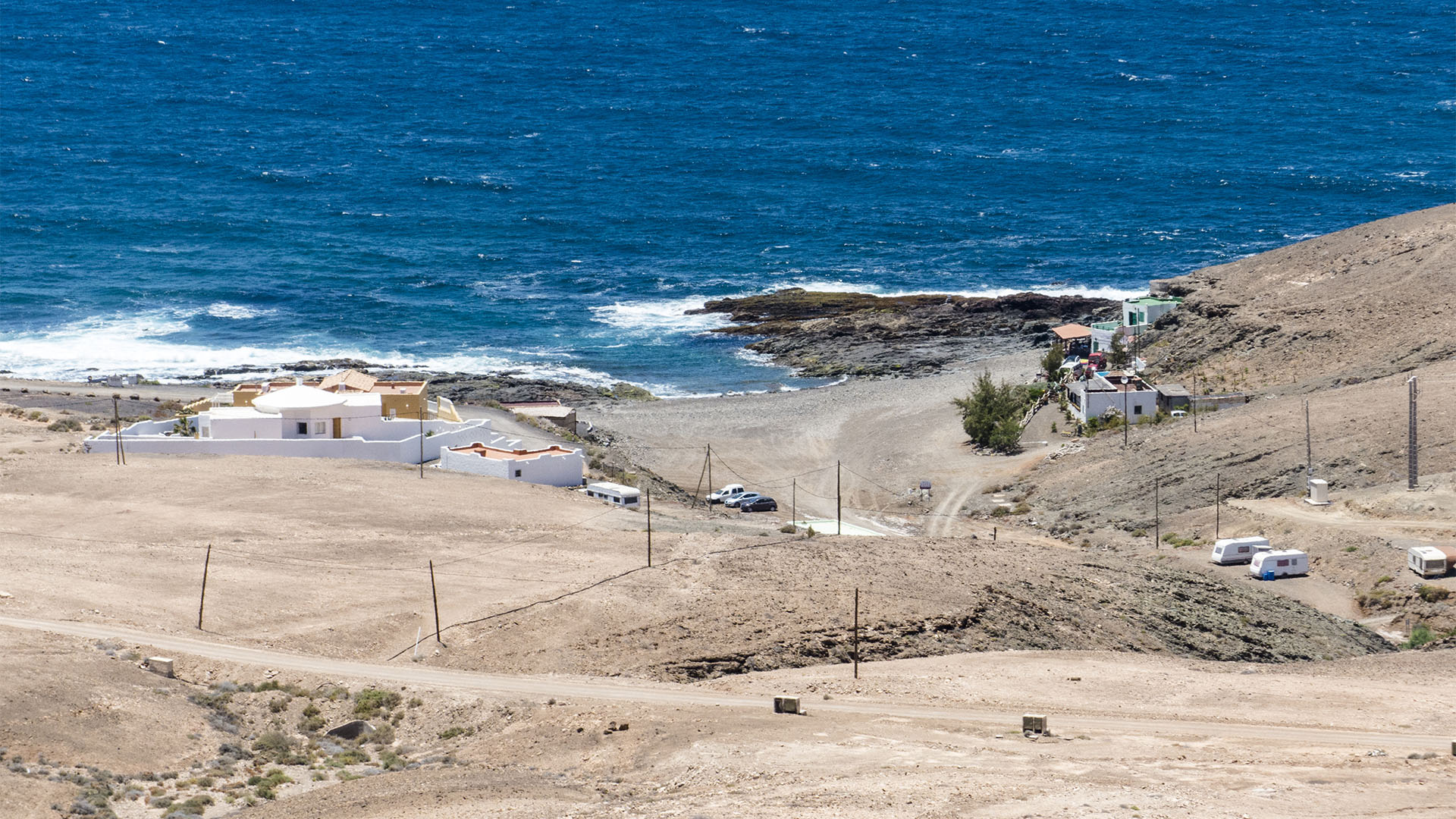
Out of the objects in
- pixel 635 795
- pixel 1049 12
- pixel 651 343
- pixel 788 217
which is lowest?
pixel 635 795

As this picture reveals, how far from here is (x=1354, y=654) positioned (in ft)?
134

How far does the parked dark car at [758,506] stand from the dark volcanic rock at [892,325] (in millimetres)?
27018

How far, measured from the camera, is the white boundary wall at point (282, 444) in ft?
181

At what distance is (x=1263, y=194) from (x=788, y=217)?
36854 mm

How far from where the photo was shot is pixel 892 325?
92.0 m

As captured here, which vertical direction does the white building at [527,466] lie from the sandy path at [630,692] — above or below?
above

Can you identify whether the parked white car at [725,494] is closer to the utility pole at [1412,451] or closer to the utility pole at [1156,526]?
the utility pole at [1156,526]

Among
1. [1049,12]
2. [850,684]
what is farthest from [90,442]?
[1049,12]

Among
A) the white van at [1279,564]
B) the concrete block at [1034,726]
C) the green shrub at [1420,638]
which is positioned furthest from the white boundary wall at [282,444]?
the green shrub at [1420,638]

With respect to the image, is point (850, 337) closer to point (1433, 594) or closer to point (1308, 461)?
point (1308, 461)

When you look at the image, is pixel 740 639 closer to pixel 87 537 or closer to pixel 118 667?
pixel 118 667

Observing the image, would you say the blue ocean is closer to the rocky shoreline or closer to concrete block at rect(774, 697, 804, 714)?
the rocky shoreline

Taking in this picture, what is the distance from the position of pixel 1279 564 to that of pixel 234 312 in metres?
68.9

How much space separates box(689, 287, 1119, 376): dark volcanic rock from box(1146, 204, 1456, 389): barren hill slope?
10.0 metres
